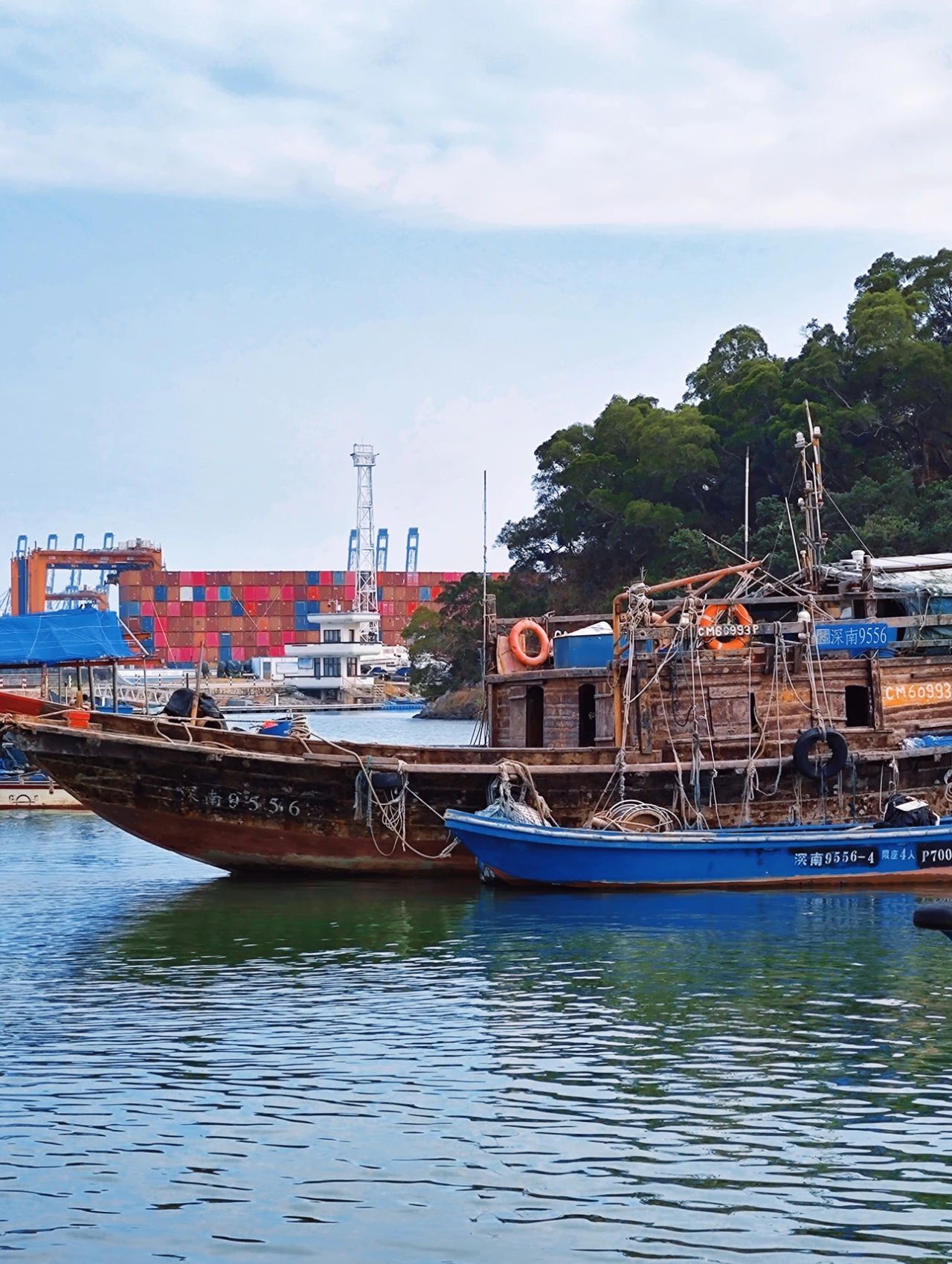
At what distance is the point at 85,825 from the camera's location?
3759 centimetres

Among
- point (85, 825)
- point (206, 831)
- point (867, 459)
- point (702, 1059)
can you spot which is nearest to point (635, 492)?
point (867, 459)

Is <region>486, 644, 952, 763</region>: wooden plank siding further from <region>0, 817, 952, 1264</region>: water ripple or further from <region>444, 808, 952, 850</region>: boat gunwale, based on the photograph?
<region>0, 817, 952, 1264</region>: water ripple

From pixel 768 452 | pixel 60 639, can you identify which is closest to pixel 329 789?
pixel 60 639

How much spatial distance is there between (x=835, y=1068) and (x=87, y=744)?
13110mm

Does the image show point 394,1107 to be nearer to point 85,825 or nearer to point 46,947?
point 46,947

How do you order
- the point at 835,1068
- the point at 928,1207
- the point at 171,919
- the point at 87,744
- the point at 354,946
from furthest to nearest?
the point at 87,744
the point at 171,919
the point at 354,946
the point at 835,1068
the point at 928,1207

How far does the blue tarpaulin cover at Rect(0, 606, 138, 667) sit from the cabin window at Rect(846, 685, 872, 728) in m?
20.6

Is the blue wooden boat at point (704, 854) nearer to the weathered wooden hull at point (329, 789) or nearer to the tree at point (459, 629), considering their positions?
the weathered wooden hull at point (329, 789)

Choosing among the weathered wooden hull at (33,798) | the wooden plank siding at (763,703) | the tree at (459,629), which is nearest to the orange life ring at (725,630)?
the wooden plank siding at (763,703)

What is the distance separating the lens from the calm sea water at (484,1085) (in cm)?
999

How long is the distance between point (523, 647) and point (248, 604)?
16694cm

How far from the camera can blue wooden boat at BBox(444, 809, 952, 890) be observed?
862 inches

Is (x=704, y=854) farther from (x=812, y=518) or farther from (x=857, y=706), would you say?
(x=812, y=518)

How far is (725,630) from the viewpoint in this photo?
23.5m
